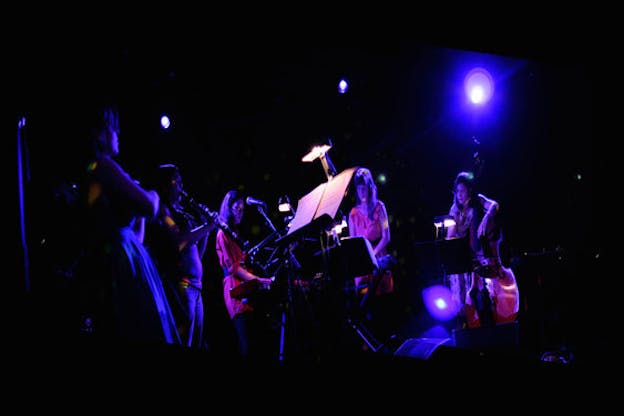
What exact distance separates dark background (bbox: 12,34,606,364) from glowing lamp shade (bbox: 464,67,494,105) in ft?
0.70

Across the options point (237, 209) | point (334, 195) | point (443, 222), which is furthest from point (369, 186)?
point (334, 195)

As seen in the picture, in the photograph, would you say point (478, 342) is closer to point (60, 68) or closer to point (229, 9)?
point (229, 9)

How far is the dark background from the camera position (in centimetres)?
578

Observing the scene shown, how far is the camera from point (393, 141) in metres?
8.44

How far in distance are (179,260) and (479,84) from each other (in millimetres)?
6033

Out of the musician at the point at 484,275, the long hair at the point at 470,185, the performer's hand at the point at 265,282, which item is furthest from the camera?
the long hair at the point at 470,185

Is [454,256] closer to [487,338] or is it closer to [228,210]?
[487,338]

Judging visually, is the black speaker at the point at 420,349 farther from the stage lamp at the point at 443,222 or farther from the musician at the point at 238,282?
the stage lamp at the point at 443,222

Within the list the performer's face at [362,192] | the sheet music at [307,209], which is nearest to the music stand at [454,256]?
the performer's face at [362,192]

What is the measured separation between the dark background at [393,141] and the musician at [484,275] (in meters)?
Result: 0.24

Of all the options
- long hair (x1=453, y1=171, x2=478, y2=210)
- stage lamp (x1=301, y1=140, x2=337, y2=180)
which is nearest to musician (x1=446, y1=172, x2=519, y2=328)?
long hair (x1=453, y1=171, x2=478, y2=210)

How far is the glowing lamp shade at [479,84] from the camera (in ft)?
25.9

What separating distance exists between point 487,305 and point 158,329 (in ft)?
13.3

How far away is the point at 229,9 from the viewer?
3.23 metres
